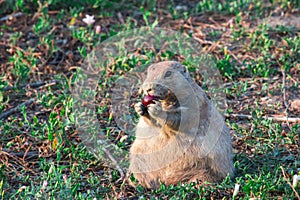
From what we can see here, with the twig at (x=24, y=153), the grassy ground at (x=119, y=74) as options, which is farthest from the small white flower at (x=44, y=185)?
the twig at (x=24, y=153)

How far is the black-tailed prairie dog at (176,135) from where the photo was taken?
4.29 meters

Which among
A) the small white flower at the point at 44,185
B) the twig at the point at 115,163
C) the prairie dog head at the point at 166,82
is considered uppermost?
the prairie dog head at the point at 166,82

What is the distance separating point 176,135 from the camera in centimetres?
441

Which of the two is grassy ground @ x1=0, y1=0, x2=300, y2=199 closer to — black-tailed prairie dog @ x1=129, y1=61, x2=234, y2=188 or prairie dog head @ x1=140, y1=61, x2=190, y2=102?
black-tailed prairie dog @ x1=129, y1=61, x2=234, y2=188

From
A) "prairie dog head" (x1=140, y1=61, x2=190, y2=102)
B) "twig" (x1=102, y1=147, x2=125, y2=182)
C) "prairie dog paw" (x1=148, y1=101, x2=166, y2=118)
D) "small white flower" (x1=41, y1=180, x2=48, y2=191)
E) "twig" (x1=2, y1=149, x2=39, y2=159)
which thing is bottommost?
"twig" (x1=102, y1=147, x2=125, y2=182)

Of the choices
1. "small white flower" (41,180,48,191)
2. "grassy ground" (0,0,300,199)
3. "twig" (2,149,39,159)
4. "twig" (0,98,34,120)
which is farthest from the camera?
"twig" (0,98,34,120)

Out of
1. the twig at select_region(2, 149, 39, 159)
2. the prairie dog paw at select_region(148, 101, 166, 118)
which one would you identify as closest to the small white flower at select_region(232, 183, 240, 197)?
the prairie dog paw at select_region(148, 101, 166, 118)

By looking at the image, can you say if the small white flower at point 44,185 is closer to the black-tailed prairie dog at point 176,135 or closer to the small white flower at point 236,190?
the black-tailed prairie dog at point 176,135

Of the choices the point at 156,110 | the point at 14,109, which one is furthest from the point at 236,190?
the point at 14,109

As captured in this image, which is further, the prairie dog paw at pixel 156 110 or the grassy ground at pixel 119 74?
the grassy ground at pixel 119 74

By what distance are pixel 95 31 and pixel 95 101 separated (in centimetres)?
146

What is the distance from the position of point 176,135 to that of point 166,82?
402mm

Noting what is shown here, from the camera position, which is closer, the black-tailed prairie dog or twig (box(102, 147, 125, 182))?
the black-tailed prairie dog

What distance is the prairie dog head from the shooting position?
4219 mm
